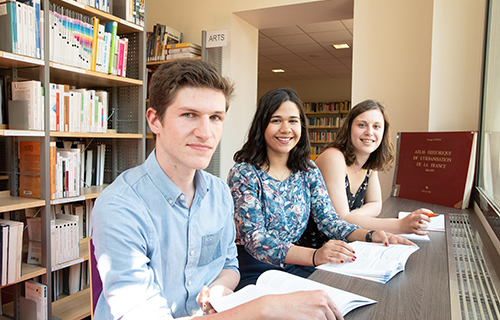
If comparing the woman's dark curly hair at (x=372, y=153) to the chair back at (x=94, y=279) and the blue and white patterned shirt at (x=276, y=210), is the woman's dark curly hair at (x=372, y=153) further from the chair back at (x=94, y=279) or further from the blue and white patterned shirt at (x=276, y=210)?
the chair back at (x=94, y=279)

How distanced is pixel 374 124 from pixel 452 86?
3.15 ft

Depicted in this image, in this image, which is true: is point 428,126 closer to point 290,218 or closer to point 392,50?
point 392,50

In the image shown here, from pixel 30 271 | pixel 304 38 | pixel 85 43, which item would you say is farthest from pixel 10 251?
pixel 304 38

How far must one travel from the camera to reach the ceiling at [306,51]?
5.16m

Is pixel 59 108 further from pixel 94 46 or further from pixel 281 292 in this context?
pixel 281 292

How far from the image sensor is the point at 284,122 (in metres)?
1.56

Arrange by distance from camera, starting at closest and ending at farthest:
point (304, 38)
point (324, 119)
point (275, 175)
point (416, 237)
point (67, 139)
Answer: point (416, 237) < point (275, 175) < point (67, 139) < point (304, 38) < point (324, 119)

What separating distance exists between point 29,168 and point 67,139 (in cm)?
54

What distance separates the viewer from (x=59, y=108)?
6.88 feet

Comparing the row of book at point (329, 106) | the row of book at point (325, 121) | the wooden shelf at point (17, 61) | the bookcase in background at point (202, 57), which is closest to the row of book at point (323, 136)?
the row of book at point (325, 121)

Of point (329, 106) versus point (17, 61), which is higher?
point (329, 106)

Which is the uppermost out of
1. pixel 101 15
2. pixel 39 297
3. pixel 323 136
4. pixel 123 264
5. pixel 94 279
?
pixel 101 15

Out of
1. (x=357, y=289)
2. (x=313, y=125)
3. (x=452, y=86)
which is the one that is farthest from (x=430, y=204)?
(x=313, y=125)

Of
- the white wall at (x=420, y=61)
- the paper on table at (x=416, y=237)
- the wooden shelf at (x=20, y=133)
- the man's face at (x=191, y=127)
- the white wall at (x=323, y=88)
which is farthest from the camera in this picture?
the white wall at (x=323, y=88)
